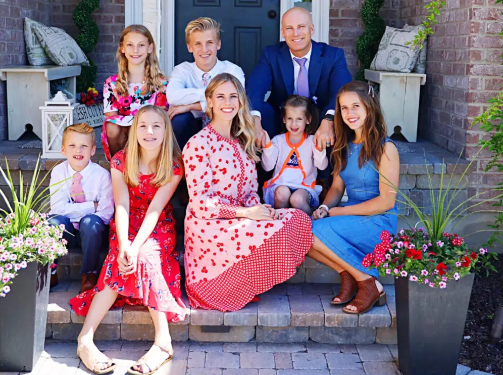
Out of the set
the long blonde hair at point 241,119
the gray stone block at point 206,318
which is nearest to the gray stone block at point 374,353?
the gray stone block at point 206,318

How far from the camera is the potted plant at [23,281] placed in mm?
2637

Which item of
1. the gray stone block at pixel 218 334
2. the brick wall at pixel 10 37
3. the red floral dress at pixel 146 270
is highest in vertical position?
the brick wall at pixel 10 37

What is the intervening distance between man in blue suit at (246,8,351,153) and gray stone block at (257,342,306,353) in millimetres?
1279

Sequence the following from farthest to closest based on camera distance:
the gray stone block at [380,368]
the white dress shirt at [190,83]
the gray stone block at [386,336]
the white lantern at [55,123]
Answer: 1. the white lantern at [55,123]
2. the white dress shirt at [190,83]
3. the gray stone block at [386,336]
4. the gray stone block at [380,368]

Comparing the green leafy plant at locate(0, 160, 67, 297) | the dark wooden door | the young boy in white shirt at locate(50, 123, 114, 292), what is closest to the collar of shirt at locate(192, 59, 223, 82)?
the young boy in white shirt at locate(50, 123, 114, 292)

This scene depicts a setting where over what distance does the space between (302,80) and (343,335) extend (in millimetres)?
1542

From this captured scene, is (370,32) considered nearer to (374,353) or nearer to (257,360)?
(374,353)

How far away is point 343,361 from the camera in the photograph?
2914 mm

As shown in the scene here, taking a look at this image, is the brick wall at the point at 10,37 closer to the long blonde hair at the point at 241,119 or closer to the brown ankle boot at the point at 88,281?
the brown ankle boot at the point at 88,281

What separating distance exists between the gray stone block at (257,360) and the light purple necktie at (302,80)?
160cm

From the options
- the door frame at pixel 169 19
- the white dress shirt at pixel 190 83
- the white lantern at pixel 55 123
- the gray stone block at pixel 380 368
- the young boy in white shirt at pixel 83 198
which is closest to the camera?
the gray stone block at pixel 380 368

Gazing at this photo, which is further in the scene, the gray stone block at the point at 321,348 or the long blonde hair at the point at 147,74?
the long blonde hair at the point at 147,74

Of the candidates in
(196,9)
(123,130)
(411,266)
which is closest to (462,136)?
(411,266)

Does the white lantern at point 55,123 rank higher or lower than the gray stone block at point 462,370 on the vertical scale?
higher
